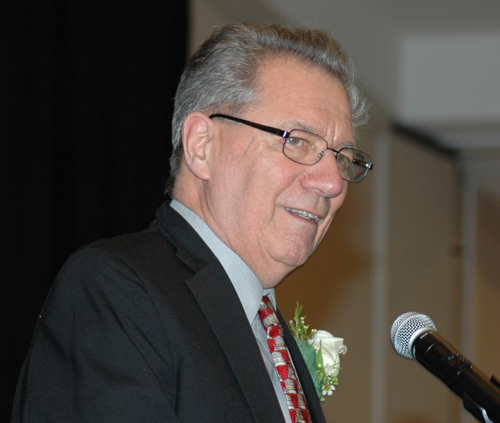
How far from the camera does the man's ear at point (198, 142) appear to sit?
1.75 m

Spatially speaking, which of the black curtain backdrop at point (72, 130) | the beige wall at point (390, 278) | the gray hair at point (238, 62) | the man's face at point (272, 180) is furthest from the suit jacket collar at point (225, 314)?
the beige wall at point (390, 278)

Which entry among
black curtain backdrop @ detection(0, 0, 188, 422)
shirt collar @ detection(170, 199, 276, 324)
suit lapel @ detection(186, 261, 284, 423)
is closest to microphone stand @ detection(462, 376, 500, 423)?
suit lapel @ detection(186, 261, 284, 423)

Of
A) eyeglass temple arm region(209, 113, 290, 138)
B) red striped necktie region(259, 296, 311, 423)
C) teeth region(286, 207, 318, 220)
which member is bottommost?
red striped necktie region(259, 296, 311, 423)

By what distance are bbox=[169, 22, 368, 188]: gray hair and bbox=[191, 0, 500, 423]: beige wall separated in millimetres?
2973

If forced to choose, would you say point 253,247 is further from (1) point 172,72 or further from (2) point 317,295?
(2) point 317,295

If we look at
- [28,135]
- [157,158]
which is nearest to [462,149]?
[157,158]

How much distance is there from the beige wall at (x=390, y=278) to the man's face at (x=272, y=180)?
10.3ft

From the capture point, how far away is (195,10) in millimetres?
4121

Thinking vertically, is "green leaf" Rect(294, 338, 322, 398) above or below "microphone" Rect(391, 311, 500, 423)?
below

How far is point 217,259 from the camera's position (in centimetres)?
158

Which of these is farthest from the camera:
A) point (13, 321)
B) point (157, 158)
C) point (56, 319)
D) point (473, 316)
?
point (473, 316)

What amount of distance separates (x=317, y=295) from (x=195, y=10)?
99.7 inches

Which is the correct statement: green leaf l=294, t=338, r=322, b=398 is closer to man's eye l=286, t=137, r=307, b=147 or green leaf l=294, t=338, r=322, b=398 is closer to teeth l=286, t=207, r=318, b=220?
teeth l=286, t=207, r=318, b=220

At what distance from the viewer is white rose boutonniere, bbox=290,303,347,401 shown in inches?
77.4
